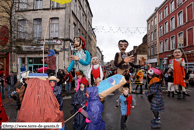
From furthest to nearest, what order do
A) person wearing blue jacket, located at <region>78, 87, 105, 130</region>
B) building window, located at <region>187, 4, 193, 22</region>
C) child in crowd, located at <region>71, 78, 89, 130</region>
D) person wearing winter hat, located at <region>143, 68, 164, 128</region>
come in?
building window, located at <region>187, 4, 193, 22</region>, person wearing winter hat, located at <region>143, 68, 164, 128</region>, child in crowd, located at <region>71, 78, 89, 130</region>, person wearing blue jacket, located at <region>78, 87, 105, 130</region>

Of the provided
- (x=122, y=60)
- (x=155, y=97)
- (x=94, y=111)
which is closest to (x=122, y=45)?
(x=122, y=60)

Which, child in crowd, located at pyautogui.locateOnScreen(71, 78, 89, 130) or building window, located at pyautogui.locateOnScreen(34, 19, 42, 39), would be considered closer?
child in crowd, located at pyautogui.locateOnScreen(71, 78, 89, 130)

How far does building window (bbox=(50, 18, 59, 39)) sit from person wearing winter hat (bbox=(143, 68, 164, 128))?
1246cm

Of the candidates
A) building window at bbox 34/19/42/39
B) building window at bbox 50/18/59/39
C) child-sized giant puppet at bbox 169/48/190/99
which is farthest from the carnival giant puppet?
building window at bbox 34/19/42/39

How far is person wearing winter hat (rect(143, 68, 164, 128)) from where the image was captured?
10.6 ft

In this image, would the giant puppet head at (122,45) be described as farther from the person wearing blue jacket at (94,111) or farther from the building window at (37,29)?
the building window at (37,29)

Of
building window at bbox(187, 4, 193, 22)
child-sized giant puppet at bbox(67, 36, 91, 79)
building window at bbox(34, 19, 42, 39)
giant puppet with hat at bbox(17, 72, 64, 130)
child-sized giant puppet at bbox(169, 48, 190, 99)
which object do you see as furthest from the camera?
building window at bbox(187, 4, 193, 22)

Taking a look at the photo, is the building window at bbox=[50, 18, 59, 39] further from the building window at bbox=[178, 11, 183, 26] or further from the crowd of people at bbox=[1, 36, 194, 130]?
the building window at bbox=[178, 11, 183, 26]

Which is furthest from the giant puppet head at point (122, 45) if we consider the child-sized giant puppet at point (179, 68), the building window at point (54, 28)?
the building window at point (54, 28)

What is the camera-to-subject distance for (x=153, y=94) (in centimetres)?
344

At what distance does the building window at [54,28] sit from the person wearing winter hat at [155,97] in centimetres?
1246

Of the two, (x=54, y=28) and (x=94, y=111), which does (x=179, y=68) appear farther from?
(x=54, y=28)

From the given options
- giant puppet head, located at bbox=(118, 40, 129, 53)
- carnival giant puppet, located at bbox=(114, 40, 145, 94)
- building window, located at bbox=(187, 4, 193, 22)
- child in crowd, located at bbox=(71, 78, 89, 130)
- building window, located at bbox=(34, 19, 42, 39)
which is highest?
building window, located at bbox=(187, 4, 193, 22)

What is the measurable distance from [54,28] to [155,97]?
43.4 ft
